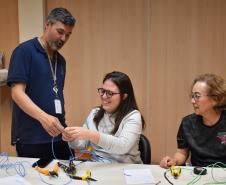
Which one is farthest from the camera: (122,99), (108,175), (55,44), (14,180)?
(122,99)

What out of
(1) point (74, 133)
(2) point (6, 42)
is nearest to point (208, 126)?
(1) point (74, 133)

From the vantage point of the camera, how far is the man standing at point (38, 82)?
1.96 meters

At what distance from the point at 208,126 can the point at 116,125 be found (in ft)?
1.96

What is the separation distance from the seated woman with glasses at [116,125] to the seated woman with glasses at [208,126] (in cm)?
30

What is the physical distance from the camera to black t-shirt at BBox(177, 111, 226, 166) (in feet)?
6.54

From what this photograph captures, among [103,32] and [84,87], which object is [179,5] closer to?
[103,32]

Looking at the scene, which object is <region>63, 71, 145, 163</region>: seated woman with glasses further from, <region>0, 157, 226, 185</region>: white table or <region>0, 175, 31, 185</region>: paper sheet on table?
<region>0, 175, 31, 185</region>: paper sheet on table

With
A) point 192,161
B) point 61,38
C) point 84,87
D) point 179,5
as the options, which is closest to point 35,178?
point 61,38

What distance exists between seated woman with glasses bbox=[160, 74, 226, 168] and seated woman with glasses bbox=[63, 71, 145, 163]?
299mm

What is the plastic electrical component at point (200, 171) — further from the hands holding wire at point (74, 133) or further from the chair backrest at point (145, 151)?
the hands holding wire at point (74, 133)

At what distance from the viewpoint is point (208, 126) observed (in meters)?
2.05

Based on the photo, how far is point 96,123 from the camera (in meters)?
2.22

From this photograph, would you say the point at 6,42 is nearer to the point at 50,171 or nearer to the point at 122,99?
the point at 122,99

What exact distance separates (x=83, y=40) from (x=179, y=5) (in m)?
1.17
